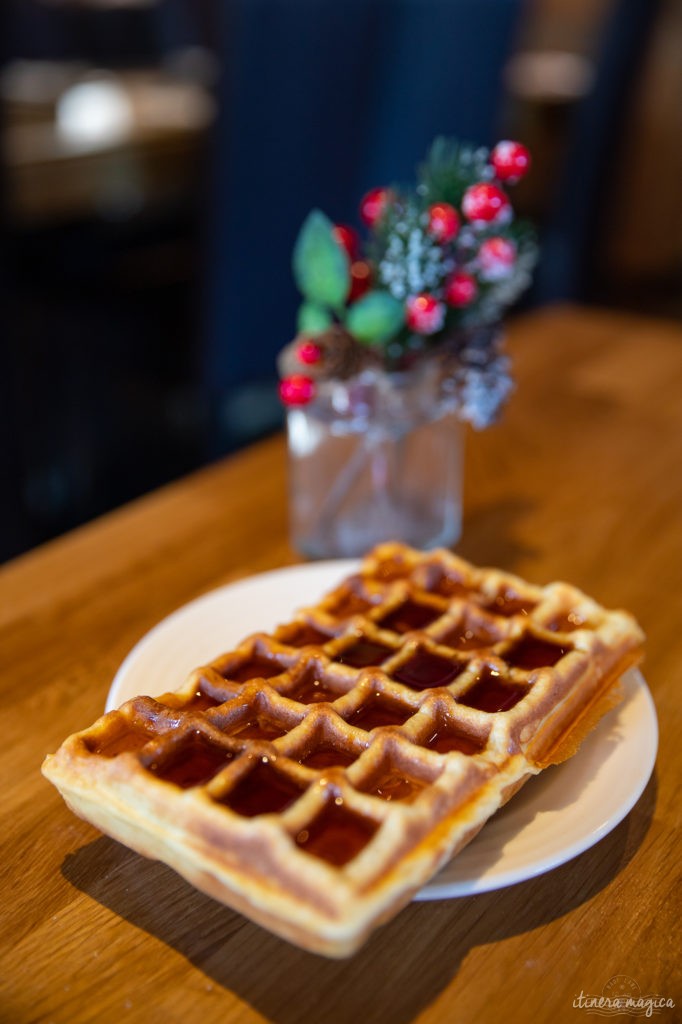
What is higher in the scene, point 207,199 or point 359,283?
point 359,283

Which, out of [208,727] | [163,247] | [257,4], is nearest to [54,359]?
[163,247]

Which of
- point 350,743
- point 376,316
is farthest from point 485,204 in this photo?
point 350,743

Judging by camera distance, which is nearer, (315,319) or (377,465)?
(315,319)

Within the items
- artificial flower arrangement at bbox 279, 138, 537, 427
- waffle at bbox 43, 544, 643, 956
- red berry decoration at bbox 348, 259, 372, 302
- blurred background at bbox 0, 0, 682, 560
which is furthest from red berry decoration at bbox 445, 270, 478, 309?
blurred background at bbox 0, 0, 682, 560

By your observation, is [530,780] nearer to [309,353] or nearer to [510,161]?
[309,353]

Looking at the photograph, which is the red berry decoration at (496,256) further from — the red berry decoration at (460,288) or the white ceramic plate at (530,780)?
the white ceramic plate at (530,780)

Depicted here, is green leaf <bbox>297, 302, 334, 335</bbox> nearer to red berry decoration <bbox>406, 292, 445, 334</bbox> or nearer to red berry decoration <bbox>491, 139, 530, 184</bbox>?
red berry decoration <bbox>406, 292, 445, 334</bbox>
